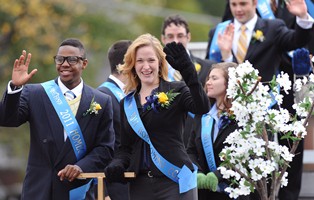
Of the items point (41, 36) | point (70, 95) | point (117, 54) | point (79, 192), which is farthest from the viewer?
point (41, 36)

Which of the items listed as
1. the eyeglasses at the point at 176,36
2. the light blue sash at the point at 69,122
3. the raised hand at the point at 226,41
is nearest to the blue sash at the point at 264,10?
the raised hand at the point at 226,41

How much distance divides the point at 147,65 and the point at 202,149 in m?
1.24

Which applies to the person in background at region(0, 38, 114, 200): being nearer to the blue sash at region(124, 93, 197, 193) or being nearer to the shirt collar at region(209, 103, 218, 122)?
the blue sash at region(124, 93, 197, 193)

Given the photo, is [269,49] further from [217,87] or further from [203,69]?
[217,87]

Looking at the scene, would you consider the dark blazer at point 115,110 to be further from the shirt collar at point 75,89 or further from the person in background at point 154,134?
the person in background at point 154,134

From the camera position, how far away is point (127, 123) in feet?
28.7

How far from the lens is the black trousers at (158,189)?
8.55m

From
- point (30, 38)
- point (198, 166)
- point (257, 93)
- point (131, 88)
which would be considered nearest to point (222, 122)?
point (198, 166)

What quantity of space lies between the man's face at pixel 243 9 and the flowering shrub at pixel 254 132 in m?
3.43

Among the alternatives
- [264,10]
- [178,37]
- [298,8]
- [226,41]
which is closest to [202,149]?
[298,8]

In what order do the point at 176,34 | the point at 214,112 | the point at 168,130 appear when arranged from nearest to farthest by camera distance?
the point at 168,130
the point at 214,112
the point at 176,34

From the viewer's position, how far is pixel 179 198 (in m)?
8.57

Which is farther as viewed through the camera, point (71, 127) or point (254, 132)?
point (71, 127)

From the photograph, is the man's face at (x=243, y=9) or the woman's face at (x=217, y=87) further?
the man's face at (x=243, y=9)
